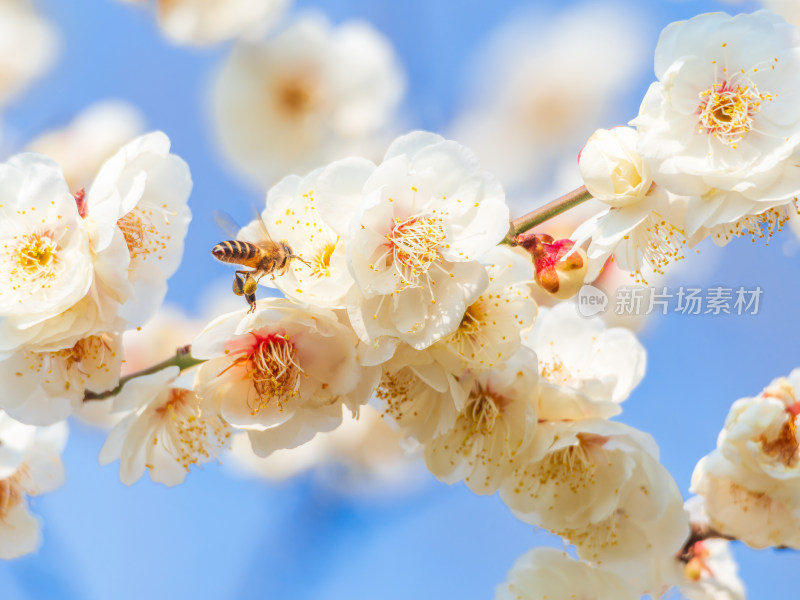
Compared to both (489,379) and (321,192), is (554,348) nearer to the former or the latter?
(489,379)

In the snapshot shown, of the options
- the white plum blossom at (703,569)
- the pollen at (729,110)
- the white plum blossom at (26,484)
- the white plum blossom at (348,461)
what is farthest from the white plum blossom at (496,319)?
the white plum blossom at (348,461)

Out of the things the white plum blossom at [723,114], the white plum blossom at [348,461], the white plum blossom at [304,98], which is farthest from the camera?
the white plum blossom at [348,461]

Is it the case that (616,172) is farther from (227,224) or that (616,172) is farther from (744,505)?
(744,505)

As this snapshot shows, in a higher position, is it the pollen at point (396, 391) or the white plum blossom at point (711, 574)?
the pollen at point (396, 391)

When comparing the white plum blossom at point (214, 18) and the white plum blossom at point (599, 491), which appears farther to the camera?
the white plum blossom at point (214, 18)

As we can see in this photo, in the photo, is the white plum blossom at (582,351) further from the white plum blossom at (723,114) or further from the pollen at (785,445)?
the white plum blossom at (723,114)

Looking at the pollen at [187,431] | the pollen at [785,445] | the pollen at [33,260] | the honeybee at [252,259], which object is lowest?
the pollen at [187,431]

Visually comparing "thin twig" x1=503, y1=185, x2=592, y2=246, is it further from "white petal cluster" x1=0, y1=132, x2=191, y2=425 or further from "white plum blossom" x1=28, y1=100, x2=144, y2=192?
"white plum blossom" x1=28, y1=100, x2=144, y2=192
